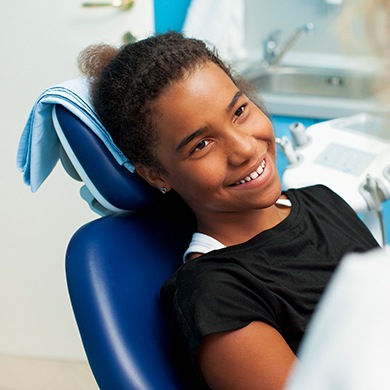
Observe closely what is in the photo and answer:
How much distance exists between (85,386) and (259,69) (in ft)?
4.29

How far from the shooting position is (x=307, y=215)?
1408 mm

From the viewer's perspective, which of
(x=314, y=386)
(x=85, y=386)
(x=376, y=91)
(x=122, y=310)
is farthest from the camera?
(x=85, y=386)

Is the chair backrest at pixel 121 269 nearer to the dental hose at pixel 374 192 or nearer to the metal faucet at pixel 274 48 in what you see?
the dental hose at pixel 374 192

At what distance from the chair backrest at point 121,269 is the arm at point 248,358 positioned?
0.11 meters

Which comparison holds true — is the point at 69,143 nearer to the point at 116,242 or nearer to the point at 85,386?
the point at 116,242

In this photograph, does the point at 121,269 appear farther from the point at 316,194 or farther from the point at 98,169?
the point at 316,194

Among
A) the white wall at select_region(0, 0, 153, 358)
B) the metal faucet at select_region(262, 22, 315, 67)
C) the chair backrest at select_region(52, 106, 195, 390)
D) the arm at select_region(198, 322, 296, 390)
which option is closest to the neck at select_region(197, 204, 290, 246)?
the chair backrest at select_region(52, 106, 195, 390)

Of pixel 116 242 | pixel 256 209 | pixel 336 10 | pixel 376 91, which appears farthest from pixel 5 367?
pixel 376 91

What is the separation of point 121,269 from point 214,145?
28 cm

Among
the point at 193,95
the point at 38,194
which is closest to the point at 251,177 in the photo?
the point at 193,95

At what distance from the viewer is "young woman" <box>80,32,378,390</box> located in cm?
111

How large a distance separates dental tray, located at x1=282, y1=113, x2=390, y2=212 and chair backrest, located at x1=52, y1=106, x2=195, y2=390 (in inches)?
13.5

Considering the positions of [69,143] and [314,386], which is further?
[69,143]

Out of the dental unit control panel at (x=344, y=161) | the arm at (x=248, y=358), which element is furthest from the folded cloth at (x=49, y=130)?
the dental unit control panel at (x=344, y=161)
